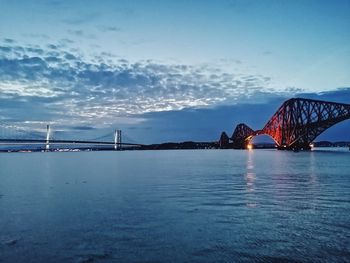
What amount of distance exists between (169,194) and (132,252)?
1261cm

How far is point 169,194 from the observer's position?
78.0 feet

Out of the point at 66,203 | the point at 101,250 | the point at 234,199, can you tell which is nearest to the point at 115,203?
the point at 66,203

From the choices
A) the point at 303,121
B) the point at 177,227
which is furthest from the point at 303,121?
the point at 177,227

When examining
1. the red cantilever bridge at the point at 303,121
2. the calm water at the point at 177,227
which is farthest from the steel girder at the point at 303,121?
the calm water at the point at 177,227

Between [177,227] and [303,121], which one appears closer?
[177,227]

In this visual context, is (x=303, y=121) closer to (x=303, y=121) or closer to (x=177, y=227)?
(x=303, y=121)

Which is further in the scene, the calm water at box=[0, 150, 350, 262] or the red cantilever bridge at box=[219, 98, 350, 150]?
the red cantilever bridge at box=[219, 98, 350, 150]

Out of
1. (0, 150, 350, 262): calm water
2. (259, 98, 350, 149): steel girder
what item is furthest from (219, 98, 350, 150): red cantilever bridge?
(0, 150, 350, 262): calm water

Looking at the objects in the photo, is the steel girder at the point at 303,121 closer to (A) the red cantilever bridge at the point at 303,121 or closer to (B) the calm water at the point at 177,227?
(A) the red cantilever bridge at the point at 303,121

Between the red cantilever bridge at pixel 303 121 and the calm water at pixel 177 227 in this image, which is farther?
the red cantilever bridge at pixel 303 121

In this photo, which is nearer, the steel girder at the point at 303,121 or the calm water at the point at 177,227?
the calm water at the point at 177,227

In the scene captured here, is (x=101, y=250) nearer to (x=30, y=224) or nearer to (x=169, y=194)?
(x=30, y=224)

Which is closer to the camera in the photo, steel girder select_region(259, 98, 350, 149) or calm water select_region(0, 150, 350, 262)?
calm water select_region(0, 150, 350, 262)

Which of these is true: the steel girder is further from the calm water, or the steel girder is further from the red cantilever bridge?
the calm water
